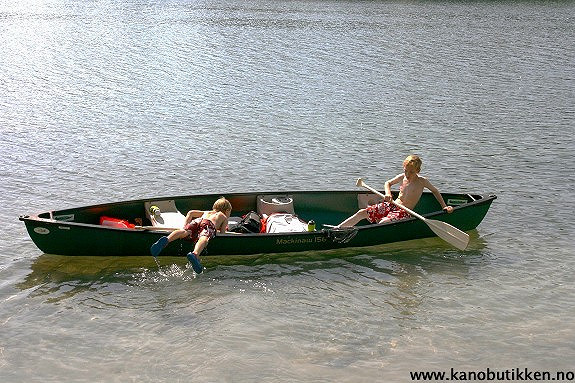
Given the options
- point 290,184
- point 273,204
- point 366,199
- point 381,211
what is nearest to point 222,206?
point 273,204

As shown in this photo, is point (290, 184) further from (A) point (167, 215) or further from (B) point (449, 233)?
(B) point (449, 233)

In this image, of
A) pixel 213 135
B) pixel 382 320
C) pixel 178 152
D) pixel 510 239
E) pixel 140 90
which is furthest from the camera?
pixel 140 90

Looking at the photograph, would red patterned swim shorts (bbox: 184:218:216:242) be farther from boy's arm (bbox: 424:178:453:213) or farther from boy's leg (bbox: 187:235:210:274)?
boy's arm (bbox: 424:178:453:213)

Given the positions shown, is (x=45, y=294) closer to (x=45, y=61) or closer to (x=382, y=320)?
(x=382, y=320)

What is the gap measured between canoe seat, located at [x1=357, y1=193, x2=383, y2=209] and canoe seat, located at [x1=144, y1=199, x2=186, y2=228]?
2.99 m

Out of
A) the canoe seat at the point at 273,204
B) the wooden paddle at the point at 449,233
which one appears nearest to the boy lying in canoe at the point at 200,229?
the canoe seat at the point at 273,204

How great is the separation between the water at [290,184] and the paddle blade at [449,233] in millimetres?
340

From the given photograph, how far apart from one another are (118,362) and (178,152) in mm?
10896

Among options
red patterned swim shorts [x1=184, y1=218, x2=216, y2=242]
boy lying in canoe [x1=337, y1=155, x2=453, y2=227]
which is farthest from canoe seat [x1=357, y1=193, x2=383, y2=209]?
red patterned swim shorts [x1=184, y1=218, x2=216, y2=242]

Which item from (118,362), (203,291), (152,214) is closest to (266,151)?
(152,214)

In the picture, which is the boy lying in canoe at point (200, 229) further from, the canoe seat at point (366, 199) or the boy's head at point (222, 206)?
the canoe seat at point (366, 199)

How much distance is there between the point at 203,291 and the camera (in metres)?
12.5

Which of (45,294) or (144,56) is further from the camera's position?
(144,56)

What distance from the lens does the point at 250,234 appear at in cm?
1301
